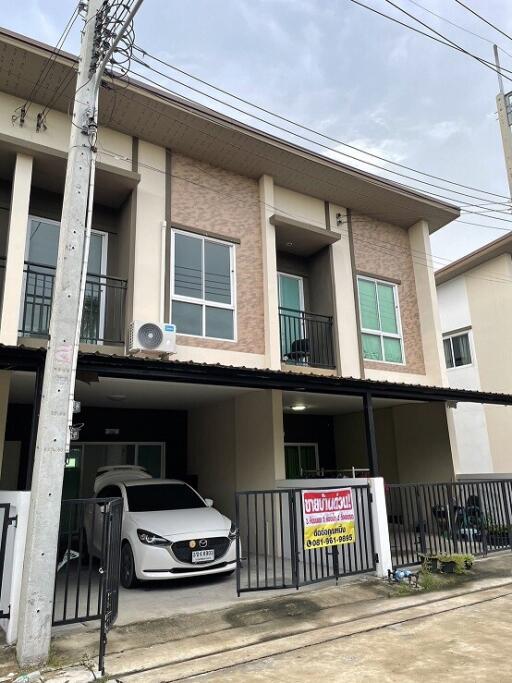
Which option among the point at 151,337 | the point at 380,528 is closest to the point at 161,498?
the point at 151,337

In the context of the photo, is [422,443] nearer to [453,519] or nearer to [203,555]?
[453,519]

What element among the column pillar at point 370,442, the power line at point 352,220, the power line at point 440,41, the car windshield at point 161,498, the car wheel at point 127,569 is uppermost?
the power line at point 440,41

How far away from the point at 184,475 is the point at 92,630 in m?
6.41

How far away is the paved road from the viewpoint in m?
4.08

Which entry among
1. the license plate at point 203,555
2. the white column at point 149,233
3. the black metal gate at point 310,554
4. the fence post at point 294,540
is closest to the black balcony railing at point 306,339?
the white column at point 149,233

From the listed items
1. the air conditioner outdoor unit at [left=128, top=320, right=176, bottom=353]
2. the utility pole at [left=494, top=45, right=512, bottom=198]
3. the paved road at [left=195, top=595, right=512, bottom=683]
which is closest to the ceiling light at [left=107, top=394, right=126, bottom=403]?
the air conditioner outdoor unit at [left=128, top=320, right=176, bottom=353]

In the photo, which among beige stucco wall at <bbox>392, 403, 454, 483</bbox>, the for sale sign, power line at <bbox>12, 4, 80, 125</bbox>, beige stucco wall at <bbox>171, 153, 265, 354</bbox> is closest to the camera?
the for sale sign

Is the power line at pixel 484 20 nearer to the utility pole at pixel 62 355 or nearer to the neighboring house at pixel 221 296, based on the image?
the neighboring house at pixel 221 296

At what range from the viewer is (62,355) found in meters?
4.84

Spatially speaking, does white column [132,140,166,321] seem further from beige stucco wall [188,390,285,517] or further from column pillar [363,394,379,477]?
column pillar [363,394,379,477]

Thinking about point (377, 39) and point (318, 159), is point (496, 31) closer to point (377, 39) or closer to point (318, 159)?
point (377, 39)

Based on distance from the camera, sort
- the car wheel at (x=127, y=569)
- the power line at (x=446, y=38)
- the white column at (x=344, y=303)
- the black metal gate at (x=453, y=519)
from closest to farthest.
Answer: the car wheel at (x=127, y=569)
the power line at (x=446, y=38)
the black metal gate at (x=453, y=519)
the white column at (x=344, y=303)

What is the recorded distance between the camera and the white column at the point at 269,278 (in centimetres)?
1011

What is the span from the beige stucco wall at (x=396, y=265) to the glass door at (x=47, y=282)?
19.9 feet
